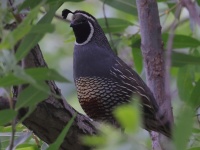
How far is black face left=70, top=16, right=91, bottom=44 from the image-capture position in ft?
10.5

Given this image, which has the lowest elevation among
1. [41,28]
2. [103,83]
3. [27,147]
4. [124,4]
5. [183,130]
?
[103,83]

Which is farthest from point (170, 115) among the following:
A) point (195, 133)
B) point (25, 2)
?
point (25, 2)

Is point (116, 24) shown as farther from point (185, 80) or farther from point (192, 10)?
point (192, 10)

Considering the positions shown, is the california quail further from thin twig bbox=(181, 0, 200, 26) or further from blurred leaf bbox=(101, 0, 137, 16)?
thin twig bbox=(181, 0, 200, 26)

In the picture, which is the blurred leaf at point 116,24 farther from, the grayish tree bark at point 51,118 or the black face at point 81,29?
the grayish tree bark at point 51,118

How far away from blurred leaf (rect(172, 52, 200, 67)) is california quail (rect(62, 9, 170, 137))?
0.64m

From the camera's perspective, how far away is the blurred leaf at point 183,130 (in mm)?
1130

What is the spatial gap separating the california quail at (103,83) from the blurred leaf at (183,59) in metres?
0.64

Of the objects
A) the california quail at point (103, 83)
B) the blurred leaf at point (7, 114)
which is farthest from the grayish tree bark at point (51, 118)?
the california quail at point (103, 83)

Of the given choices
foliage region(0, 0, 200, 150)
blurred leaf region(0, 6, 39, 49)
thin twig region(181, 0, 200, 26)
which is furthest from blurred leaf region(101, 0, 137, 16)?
blurred leaf region(0, 6, 39, 49)

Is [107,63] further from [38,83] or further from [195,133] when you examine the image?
[38,83]

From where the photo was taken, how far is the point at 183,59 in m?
2.23

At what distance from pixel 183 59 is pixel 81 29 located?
3.73 ft

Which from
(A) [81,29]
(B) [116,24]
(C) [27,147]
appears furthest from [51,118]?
(A) [81,29]
